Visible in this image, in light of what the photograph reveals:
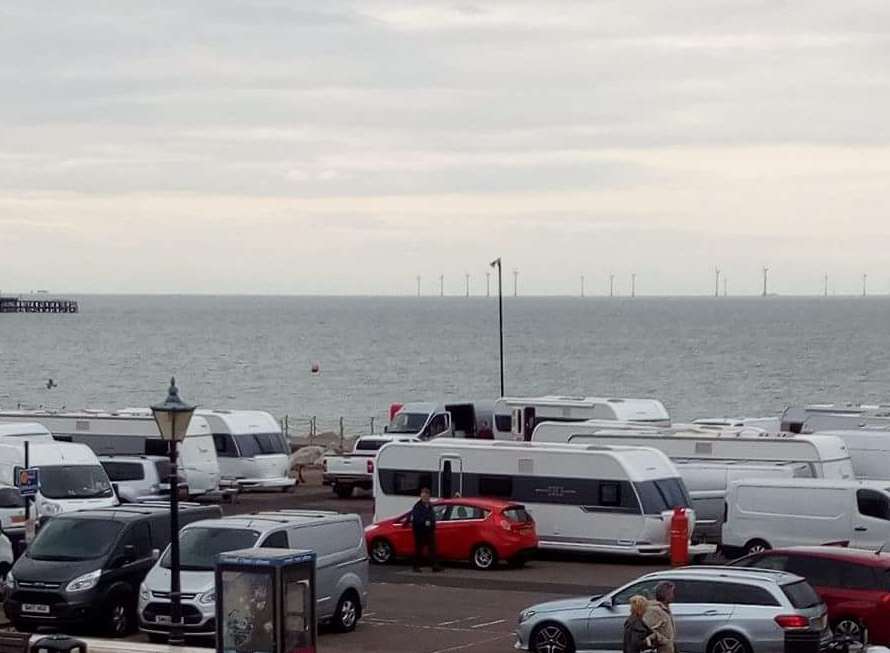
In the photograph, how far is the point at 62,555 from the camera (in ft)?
84.5

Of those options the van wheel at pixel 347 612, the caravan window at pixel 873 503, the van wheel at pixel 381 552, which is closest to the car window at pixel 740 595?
the van wheel at pixel 347 612

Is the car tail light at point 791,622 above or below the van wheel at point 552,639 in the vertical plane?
above

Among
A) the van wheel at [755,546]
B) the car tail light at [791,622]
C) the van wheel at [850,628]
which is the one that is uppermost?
the car tail light at [791,622]

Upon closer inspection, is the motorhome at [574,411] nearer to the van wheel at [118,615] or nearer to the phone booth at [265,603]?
the van wheel at [118,615]

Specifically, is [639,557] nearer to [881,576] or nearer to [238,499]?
[881,576]

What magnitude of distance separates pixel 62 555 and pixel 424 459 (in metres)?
11.9

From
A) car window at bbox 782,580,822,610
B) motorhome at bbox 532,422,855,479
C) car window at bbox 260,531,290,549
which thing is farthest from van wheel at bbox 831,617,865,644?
motorhome at bbox 532,422,855,479

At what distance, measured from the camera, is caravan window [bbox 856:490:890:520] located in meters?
32.8

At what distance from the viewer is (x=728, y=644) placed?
2170 cm

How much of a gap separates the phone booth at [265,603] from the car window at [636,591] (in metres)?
4.44

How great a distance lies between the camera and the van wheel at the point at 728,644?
21.6 m

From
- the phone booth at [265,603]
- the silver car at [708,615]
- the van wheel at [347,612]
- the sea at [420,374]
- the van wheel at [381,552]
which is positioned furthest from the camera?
the sea at [420,374]

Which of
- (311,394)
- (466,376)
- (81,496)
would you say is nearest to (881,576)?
(81,496)

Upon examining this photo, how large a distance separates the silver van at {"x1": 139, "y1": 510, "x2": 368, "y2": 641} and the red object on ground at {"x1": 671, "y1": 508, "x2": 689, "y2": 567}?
8764 mm
